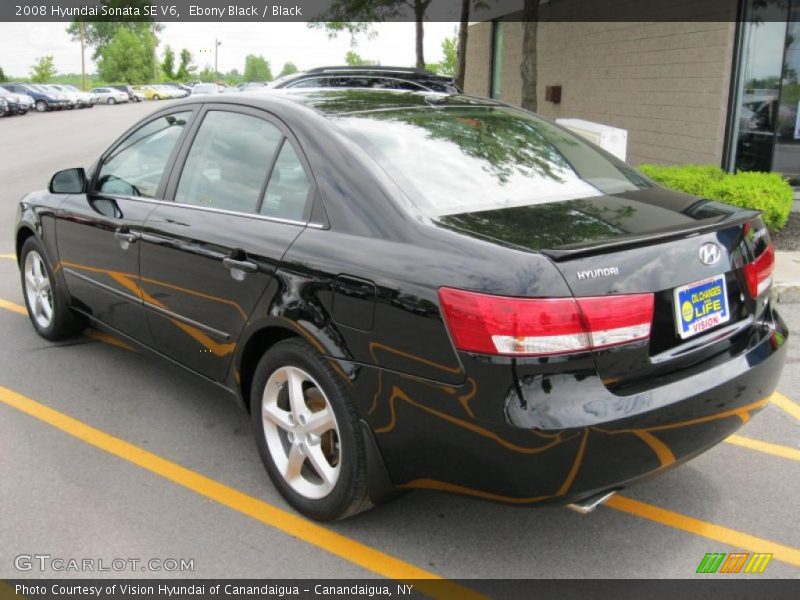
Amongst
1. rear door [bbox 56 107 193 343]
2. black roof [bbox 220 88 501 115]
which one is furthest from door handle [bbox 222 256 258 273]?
rear door [bbox 56 107 193 343]

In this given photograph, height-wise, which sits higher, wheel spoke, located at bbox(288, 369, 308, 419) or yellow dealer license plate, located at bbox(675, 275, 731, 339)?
yellow dealer license plate, located at bbox(675, 275, 731, 339)

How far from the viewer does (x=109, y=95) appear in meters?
64.0

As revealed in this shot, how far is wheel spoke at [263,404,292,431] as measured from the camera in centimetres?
321

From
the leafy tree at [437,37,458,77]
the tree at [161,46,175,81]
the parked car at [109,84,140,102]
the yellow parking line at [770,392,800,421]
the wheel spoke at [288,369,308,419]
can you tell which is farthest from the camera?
the tree at [161,46,175,81]

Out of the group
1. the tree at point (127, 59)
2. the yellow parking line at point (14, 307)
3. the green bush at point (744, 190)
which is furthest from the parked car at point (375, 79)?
the tree at point (127, 59)

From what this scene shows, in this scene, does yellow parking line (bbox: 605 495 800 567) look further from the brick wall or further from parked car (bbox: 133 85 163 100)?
parked car (bbox: 133 85 163 100)

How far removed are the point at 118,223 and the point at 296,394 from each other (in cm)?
170

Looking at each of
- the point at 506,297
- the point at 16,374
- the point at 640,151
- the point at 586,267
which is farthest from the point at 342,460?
the point at 640,151

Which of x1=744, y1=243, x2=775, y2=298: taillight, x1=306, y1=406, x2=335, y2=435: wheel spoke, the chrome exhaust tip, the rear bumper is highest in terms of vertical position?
x1=744, y1=243, x2=775, y2=298: taillight

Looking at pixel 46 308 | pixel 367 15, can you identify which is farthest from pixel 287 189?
pixel 367 15

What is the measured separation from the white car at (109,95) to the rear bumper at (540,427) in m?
65.2

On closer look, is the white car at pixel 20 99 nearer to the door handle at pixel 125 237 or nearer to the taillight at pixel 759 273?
the door handle at pixel 125 237

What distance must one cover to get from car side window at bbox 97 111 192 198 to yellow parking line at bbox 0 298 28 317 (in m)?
2.06

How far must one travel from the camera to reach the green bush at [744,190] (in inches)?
307
